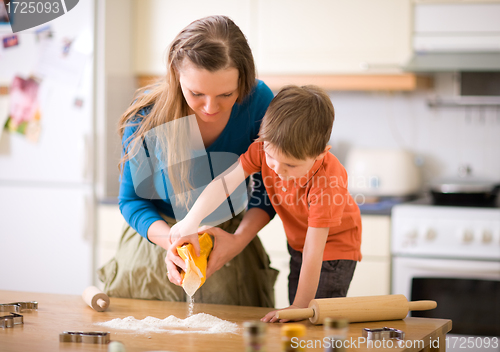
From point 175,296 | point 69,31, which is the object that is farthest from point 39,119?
point 175,296

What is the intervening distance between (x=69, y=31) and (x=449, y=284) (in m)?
2.01

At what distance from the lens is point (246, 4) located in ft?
7.92

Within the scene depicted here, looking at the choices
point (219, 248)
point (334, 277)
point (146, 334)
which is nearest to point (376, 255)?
point (334, 277)

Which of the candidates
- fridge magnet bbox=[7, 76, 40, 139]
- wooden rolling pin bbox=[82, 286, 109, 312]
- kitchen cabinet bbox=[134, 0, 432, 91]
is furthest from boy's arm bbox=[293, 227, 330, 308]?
fridge magnet bbox=[7, 76, 40, 139]

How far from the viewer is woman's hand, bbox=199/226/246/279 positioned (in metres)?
1.03

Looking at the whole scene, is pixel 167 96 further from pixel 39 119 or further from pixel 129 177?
pixel 39 119

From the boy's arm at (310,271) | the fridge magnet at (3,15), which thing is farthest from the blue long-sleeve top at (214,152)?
the fridge magnet at (3,15)

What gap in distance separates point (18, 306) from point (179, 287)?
36 cm

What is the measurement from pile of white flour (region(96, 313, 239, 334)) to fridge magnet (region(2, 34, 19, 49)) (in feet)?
6.52

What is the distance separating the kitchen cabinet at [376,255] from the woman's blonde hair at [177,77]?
114 centimetres

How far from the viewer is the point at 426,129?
2.56 meters

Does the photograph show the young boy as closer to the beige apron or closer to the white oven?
the beige apron

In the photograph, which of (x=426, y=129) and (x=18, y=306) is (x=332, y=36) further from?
(x=18, y=306)

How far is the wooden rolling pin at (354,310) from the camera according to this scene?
0.86m
